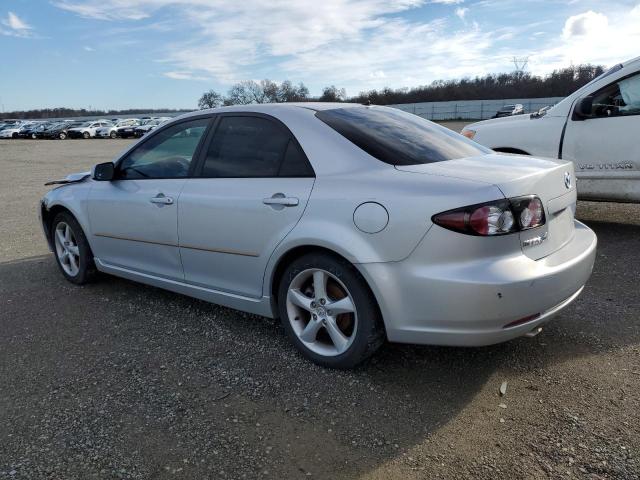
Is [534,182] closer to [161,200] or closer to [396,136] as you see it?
[396,136]

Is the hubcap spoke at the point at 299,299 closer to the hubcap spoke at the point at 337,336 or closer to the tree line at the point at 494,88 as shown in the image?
the hubcap spoke at the point at 337,336

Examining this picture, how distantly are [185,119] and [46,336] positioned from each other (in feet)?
6.29

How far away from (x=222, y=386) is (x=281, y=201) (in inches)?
45.1

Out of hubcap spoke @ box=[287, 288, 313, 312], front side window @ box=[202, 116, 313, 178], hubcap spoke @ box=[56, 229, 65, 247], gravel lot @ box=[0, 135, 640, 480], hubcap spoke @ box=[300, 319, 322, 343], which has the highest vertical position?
front side window @ box=[202, 116, 313, 178]

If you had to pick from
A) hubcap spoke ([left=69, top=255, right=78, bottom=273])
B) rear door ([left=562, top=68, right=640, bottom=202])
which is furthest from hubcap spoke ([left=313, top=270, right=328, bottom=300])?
rear door ([left=562, top=68, right=640, bottom=202])

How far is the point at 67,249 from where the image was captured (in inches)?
202

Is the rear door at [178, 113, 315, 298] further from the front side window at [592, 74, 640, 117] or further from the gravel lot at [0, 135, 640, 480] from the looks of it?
the front side window at [592, 74, 640, 117]

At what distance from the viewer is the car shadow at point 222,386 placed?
249cm

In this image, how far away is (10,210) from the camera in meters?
9.58

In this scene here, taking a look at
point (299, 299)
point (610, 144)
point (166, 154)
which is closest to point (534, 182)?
point (299, 299)

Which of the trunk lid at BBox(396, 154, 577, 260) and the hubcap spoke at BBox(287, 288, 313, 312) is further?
the hubcap spoke at BBox(287, 288, 313, 312)

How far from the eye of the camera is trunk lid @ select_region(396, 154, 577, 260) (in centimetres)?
275

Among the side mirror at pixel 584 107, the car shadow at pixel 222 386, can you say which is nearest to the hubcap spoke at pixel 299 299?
the car shadow at pixel 222 386

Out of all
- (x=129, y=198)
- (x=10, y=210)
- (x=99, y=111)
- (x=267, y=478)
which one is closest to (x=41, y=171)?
(x=10, y=210)
